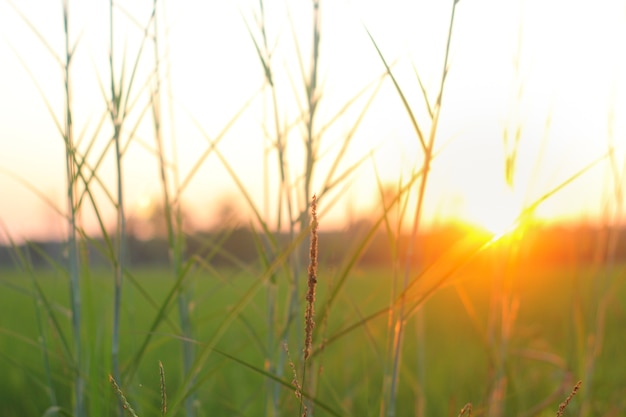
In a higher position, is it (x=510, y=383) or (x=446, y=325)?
(x=510, y=383)

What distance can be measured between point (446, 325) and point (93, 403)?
15.6ft

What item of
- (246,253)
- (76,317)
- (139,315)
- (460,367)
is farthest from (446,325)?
(246,253)

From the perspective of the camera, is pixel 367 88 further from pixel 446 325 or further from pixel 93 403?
pixel 446 325

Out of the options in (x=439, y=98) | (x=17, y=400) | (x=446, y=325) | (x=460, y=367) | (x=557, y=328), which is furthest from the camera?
(x=446, y=325)

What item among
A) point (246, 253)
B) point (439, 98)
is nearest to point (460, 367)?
point (439, 98)

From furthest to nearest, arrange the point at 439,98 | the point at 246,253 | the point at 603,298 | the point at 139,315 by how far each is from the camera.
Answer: the point at 246,253 → the point at 139,315 → the point at 603,298 → the point at 439,98

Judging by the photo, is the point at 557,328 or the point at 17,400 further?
the point at 557,328

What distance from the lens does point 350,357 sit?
1.75 metres

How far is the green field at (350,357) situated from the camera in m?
1.03

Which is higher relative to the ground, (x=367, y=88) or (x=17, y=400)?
(x=367, y=88)

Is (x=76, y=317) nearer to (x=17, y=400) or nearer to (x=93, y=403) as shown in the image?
(x=93, y=403)

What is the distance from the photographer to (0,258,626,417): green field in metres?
1.03

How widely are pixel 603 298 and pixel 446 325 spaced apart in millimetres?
4149

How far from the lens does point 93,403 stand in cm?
86
